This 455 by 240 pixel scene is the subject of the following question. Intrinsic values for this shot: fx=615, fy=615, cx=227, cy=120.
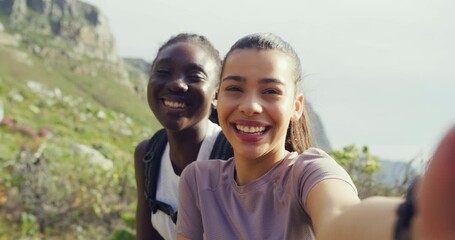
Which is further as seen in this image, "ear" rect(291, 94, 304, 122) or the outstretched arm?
"ear" rect(291, 94, 304, 122)

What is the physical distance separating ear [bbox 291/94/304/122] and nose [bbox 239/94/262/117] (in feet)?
0.55

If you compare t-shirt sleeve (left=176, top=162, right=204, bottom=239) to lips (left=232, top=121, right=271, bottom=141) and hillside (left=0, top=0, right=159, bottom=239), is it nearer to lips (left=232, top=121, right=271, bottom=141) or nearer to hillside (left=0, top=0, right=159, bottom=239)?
lips (left=232, top=121, right=271, bottom=141)

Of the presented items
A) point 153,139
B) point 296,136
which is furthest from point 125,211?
point 296,136

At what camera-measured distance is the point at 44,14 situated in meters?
63.4

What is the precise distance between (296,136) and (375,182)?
7.93ft

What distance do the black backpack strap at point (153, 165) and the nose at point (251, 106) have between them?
3.14 feet

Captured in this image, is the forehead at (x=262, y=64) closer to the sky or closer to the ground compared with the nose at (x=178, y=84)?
closer to the sky

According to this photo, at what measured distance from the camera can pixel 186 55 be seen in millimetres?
2355

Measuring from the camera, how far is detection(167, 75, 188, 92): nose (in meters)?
2.30

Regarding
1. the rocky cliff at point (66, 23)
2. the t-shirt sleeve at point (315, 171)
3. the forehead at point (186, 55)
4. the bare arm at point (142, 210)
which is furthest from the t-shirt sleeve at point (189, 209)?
the rocky cliff at point (66, 23)

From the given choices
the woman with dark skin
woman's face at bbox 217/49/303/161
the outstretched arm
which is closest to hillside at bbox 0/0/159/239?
the woman with dark skin

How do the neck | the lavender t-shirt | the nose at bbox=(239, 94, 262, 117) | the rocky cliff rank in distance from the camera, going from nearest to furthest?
the lavender t-shirt → the nose at bbox=(239, 94, 262, 117) → the neck → the rocky cliff

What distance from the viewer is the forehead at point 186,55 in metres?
2.35

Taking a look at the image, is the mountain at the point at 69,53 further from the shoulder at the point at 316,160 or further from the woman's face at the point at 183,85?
the shoulder at the point at 316,160
